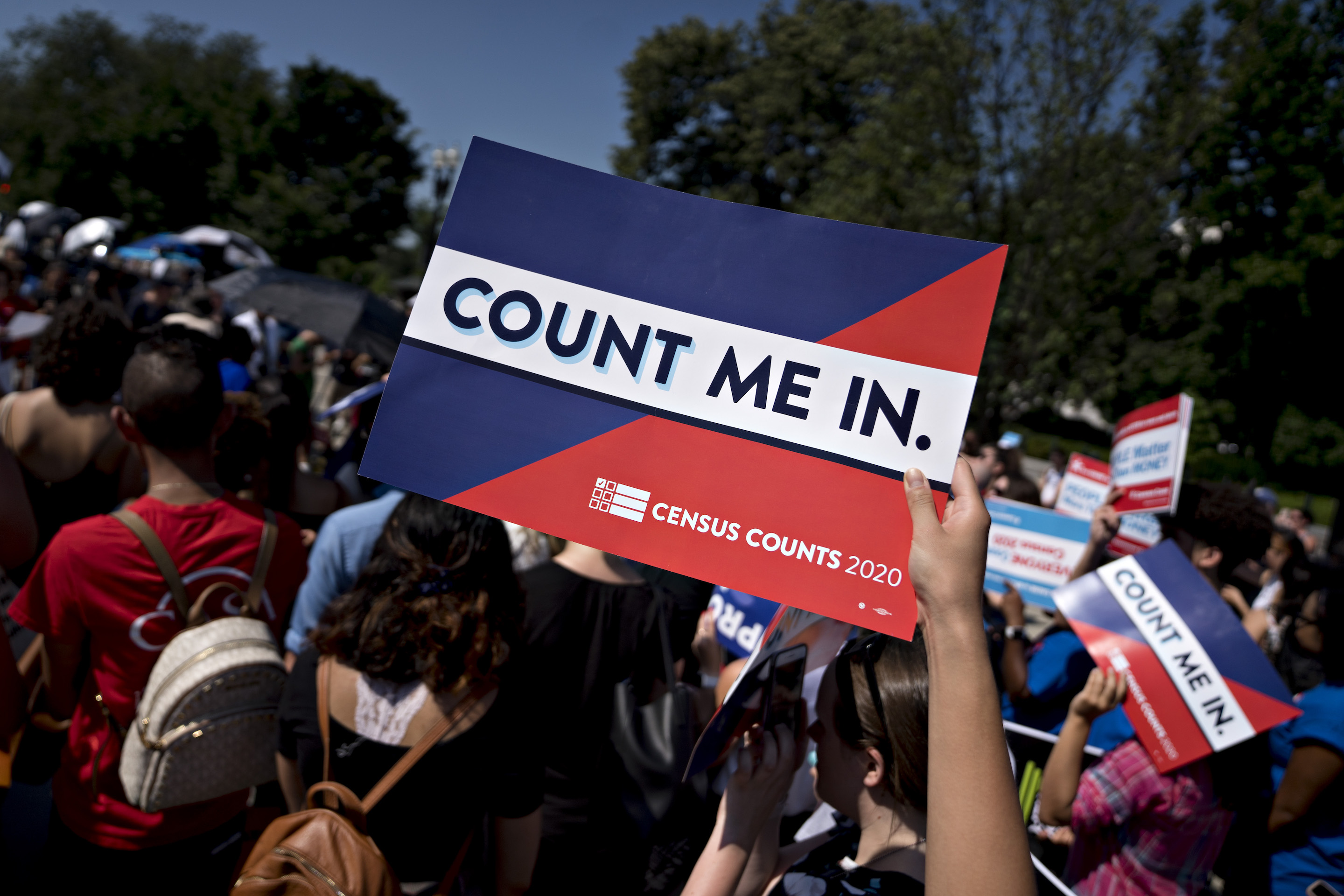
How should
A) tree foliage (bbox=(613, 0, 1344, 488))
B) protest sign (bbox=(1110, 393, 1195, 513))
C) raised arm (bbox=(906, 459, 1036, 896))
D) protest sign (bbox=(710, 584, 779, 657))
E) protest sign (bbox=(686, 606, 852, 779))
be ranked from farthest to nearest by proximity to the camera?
tree foliage (bbox=(613, 0, 1344, 488)), protest sign (bbox=(1110, 393, 1195, 513)), protest sign (bbox=(710, 584, 779, 657)), protest sign (bbox=(686, 606, 852, 779)), raised arm (bbox=(906, 459, 1036, 896))

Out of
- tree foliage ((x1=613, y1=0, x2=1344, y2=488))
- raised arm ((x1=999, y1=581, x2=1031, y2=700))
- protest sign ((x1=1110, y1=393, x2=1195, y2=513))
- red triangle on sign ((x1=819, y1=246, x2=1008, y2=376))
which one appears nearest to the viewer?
red triangle on sign ((x1=819, y1=246, x2=1008, y2=376))

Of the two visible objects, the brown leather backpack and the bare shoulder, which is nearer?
the brown leather backpack

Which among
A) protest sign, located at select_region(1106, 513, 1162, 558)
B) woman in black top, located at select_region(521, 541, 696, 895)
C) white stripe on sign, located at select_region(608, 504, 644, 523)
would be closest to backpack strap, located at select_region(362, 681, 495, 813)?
woman in black top, located at select_region(521, 541, 696, 895)

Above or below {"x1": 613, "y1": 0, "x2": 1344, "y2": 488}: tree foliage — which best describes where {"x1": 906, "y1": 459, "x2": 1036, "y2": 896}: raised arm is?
below

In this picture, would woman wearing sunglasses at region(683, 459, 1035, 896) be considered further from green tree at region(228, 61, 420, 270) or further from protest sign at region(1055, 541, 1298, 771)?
green tree at region(228, 61, 420, 270)

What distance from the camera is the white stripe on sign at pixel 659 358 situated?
145 centimetres

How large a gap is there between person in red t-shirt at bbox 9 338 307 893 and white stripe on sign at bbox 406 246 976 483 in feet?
3.84

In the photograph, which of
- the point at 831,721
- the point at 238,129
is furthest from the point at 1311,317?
the point at 238,129

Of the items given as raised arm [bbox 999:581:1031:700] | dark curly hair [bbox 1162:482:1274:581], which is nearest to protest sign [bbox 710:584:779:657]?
raised arm [bbox 999:581:1031:700]

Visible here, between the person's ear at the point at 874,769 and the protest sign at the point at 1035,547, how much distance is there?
3378 mm

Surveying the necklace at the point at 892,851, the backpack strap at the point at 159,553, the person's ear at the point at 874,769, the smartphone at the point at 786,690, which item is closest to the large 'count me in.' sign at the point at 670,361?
the smartphone at the point at 786,690

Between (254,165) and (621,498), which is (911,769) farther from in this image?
(254,165)

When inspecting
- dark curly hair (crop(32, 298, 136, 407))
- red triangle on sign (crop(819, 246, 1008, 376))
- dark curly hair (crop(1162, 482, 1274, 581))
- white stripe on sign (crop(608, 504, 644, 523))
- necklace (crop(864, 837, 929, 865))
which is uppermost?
dark curly hair (crop(1162, 482, 1274, 581))

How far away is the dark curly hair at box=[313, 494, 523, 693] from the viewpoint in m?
1.84
